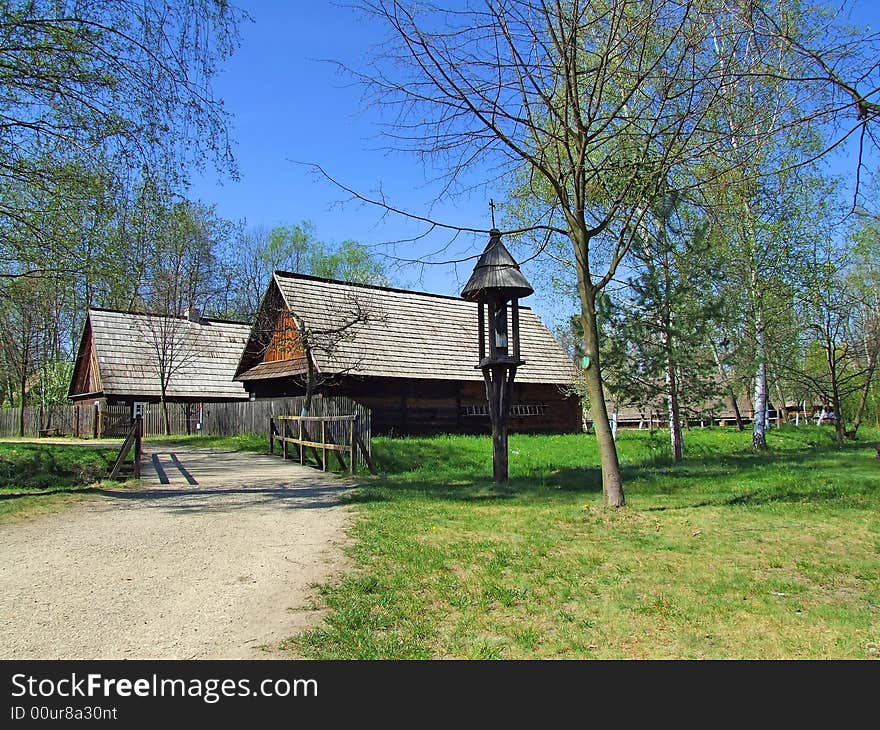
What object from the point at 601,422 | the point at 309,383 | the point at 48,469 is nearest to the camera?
the point at 601,422

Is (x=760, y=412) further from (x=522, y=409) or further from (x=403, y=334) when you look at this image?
(x=403, y=334)

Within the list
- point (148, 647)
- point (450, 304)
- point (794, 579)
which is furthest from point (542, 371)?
point (148, 647)

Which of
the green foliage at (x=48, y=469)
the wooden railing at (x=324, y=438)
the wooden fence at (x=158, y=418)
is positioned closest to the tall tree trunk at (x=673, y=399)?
the wooden railing at (x=324, y=438)

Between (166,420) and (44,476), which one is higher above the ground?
(166,420)

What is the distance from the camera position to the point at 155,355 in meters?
34.7

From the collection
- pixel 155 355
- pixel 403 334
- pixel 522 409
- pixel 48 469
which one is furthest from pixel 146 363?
pixel 48 469

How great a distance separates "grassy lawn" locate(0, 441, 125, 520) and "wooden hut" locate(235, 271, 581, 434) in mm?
8607

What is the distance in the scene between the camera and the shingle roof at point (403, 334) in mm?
24344

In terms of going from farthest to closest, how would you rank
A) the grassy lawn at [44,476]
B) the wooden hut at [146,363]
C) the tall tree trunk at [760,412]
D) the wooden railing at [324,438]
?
the wooden hut at [146,363], the tall tree trunk at [760,412], the wooden railing at [324,438], the grassy lawn at [44,476]

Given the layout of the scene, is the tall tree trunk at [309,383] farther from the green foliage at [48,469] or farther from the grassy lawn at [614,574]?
the grassy lawn at [614,574]

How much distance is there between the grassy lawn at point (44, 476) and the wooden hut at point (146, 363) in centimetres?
1654

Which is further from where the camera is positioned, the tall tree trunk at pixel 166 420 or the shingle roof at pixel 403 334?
the tall tree trunk at pixel 166 420

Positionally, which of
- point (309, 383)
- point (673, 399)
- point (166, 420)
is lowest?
point (166, 420)

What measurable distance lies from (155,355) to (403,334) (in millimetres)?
16111
